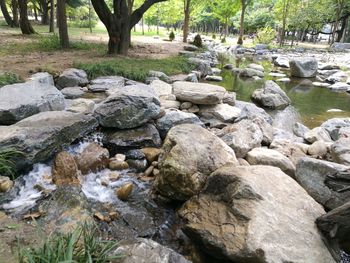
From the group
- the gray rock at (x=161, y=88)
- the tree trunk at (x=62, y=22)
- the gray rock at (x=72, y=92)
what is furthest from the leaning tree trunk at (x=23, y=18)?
the gray rock at (x=161, y=88)

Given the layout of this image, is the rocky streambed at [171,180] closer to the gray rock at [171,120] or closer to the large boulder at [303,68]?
the gray rock at [171,120]

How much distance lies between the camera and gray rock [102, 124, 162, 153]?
5473mm

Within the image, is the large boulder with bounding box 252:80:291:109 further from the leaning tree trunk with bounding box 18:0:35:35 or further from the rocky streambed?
the leaning tree trunk with bounding box 18:0:35:35

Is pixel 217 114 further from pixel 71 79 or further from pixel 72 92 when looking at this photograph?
pixel 71 79

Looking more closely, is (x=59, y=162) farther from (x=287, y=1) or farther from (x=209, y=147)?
(x=287, y=1)

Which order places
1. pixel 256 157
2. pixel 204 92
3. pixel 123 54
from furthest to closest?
pixel 123 54
pixel 204 92
pixel 256 157

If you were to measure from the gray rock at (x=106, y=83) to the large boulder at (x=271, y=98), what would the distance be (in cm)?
432

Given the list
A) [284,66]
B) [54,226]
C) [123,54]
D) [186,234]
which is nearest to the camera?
[54,226]

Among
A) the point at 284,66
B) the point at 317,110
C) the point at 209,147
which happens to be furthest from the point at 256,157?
the point at 284,66

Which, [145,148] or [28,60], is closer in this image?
[145,148]

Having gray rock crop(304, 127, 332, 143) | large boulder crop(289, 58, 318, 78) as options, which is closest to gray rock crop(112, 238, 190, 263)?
gray rock crop(304, 127, 332, 143)

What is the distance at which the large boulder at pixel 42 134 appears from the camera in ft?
14.1

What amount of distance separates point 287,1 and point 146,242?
29.3m

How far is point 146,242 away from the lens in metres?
2.87
